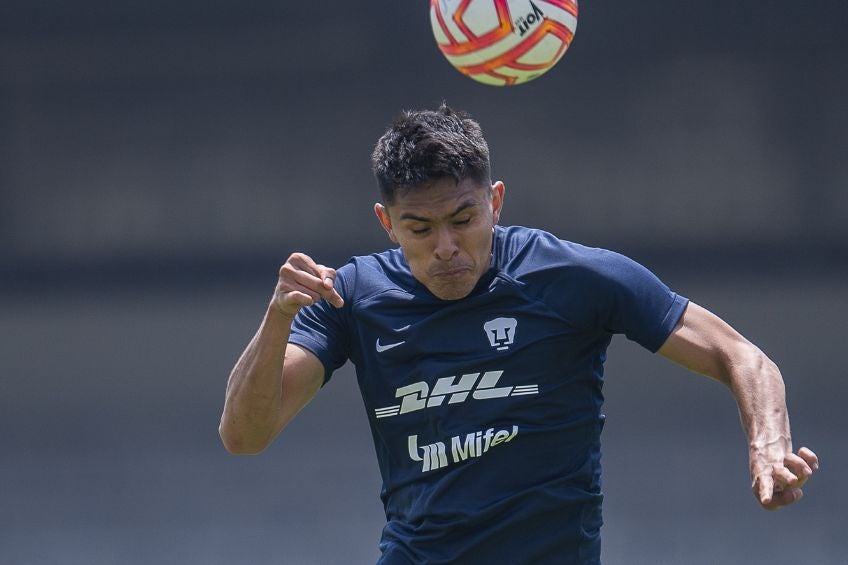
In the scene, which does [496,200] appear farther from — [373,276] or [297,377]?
[297,377]

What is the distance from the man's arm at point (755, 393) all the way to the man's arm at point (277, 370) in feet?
2.72

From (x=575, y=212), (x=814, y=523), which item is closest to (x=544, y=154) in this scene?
(x=575, y=212)

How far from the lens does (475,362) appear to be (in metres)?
3.08

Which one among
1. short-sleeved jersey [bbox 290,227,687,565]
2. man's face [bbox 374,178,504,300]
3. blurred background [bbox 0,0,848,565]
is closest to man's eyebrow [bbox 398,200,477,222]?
man's face [bbox 374,178,504,300]

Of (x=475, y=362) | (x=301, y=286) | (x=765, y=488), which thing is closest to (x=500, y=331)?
(x=475, y=362)

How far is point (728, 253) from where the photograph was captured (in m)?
10.2

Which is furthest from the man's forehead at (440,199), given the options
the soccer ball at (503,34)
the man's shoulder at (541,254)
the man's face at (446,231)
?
the soccer ball at (503,34)

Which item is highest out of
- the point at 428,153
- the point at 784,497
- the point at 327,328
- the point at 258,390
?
the point at 428,153

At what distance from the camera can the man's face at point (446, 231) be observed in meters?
3.02

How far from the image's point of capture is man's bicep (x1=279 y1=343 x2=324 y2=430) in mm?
3141

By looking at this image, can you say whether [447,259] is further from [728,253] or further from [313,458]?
[728,253]

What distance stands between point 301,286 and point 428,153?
17.9 inches

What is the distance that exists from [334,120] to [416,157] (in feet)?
25.0

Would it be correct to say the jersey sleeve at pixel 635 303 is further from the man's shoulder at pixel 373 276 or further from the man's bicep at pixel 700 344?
the man's shoulder at pixel 373 276
